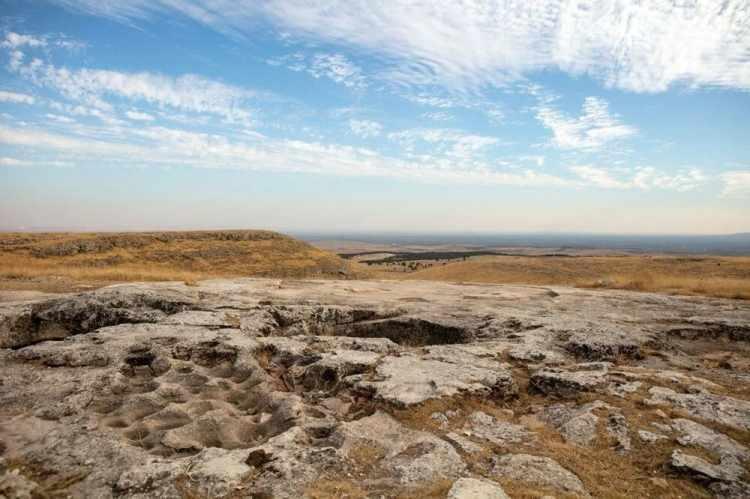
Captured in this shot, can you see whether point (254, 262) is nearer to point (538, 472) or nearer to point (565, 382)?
point (565, 382)

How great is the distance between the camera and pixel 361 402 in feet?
21.6

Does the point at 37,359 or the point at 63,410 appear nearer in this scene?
the point at 63,410

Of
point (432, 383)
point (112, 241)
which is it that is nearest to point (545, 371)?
point (432, 383)

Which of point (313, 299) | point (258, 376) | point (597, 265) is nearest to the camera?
point (258, 376)

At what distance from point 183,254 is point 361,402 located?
1300 inches

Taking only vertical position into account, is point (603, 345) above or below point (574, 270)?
above

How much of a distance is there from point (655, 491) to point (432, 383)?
3068 mm

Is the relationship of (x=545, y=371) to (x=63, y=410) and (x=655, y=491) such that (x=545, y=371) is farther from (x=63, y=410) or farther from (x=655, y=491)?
(x=63, y=410)

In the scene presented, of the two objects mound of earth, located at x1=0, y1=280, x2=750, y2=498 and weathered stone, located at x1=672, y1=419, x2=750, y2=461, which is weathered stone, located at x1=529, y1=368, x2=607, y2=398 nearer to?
mound of earth, located at x1=0, y1=280, x2=750, y2=498

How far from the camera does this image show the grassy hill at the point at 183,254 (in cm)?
3241

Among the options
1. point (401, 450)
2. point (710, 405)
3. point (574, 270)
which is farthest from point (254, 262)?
point (710, 405)

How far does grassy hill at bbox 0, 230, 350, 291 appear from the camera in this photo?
106 feet

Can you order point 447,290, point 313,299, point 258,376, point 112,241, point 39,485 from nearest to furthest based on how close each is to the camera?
point 39,485 < point 258,376 < point 313,299 < point 447,290 < point 112,241

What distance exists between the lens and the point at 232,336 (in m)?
9.02
